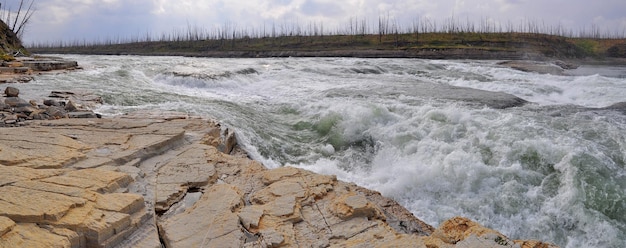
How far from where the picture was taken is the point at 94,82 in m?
13.7

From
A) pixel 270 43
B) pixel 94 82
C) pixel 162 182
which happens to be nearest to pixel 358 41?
pixel 270 43

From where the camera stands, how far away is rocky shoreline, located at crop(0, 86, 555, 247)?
3.31m

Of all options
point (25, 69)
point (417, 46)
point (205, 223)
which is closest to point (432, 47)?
point (417, 46)

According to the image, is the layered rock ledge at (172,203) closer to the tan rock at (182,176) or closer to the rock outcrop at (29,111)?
the tan rock at (182,176)

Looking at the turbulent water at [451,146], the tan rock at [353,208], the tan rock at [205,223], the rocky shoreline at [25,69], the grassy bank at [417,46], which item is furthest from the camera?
the grassy bank at [417,46]

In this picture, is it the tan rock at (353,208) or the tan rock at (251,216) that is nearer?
the tan rock at (251,216)

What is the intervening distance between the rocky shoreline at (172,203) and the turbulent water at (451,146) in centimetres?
179

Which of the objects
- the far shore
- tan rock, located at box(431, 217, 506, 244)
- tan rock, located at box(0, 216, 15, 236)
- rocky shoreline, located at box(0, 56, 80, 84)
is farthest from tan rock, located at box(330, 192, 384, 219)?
the far shore

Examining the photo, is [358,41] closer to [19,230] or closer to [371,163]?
[371,163]

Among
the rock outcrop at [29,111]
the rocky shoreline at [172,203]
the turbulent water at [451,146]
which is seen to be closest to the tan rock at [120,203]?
the rocky shoreline at [172,203]

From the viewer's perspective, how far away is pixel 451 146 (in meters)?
7.75

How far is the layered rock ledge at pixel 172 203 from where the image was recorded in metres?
3.31

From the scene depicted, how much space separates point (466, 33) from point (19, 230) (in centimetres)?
5930

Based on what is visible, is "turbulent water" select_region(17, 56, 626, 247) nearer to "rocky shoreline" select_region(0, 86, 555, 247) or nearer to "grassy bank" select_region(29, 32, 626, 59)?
"rocky shoreline" select_region(0, 86, 555, 247)
